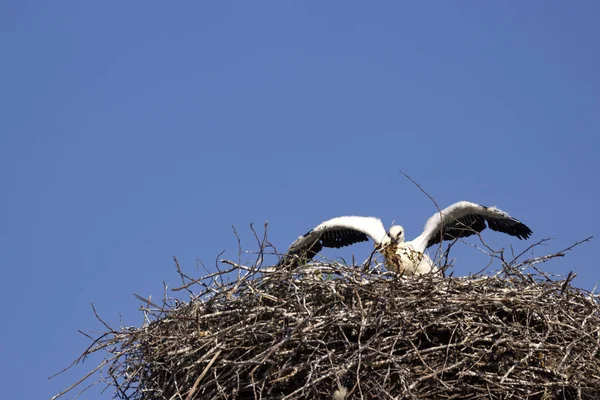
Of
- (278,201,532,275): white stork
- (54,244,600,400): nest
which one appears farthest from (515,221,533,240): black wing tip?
(54,244,600,400): nest

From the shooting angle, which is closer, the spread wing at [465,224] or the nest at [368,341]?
the nest at [368,341]

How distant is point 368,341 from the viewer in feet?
20.9

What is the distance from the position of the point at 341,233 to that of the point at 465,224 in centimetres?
135

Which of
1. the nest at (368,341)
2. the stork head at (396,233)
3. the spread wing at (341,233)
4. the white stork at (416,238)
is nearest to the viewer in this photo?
the nest at (368,341)

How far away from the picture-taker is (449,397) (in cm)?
654

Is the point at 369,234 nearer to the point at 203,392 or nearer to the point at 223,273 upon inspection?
the point at 223,273

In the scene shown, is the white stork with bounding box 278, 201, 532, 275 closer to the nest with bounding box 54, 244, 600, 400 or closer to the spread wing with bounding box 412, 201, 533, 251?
the spread wing with bounding box 412, 201, 533, 251

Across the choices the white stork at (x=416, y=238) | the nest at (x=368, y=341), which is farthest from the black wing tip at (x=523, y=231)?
the nest at (x=368, y=341)

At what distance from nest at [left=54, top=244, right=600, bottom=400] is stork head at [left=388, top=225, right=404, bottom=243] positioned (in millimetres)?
2180

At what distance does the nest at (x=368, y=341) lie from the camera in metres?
6.49

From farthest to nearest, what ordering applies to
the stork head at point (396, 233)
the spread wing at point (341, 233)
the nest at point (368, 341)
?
1. the spread wing at point (341, 233)
2. the stork head at point (396, 233)
3. the nest at point (368, 341)

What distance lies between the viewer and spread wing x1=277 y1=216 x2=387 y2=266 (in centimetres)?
986

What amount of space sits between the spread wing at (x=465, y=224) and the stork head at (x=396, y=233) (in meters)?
0.15

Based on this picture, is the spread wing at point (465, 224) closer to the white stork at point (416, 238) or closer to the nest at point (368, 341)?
the white stork at point (416, 238)
